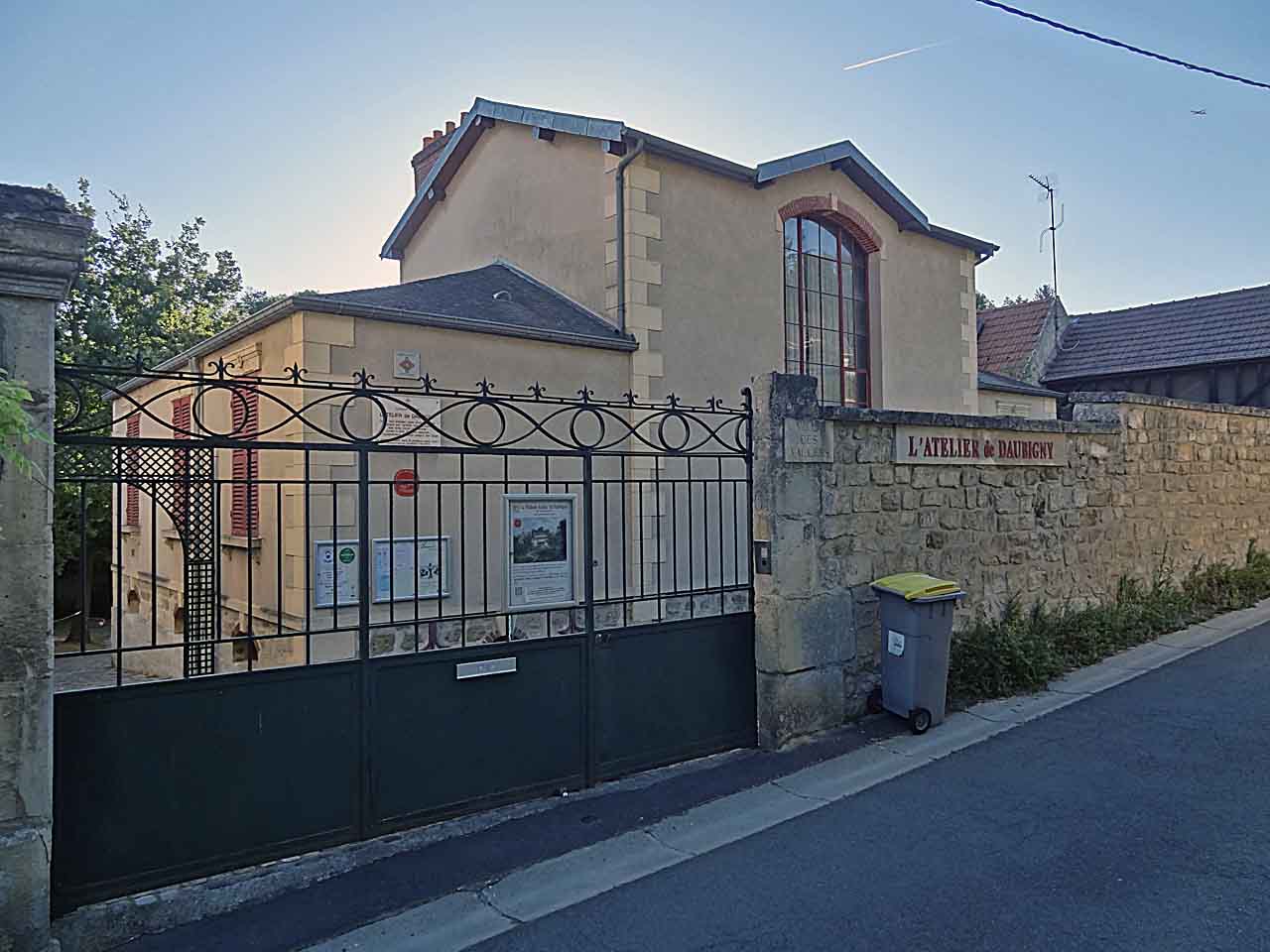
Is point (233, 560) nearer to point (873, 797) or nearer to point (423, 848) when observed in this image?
point (423, 848)

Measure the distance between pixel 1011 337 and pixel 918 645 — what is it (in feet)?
63.3

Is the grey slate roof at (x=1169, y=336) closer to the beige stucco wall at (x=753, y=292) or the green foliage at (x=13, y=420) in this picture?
the beige stucco wall at (x=753, y=292)

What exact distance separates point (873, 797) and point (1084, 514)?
5.12 meters

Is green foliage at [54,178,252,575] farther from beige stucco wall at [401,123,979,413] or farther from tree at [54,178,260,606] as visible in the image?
beige stucco wall at [401,123,979,413]

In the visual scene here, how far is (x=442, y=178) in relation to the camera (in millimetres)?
13047

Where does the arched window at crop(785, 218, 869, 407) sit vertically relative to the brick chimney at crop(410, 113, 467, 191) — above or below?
below

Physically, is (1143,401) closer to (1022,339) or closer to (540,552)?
(540,552)

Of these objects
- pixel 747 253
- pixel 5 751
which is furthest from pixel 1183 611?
pixel 5 751

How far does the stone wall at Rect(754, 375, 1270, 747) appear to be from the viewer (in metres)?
6.30

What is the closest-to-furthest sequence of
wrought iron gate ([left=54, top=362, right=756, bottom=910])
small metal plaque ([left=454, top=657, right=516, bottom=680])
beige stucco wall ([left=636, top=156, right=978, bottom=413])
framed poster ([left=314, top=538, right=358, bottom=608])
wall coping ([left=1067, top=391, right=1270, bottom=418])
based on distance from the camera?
wrought iron gate ([left=54, top=362, right=756, bottom=910])
small metal plaque ([left=454, top=657, right=516, bottom=680])
framed poster ([left=314, top=538, right=358, bottom=608])
wall coping ([left=1067, top=391, right=1270, bottom=418])
beige stucco wall ([left=636, top=156, right=978, bottom=413])

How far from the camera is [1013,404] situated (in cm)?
1630

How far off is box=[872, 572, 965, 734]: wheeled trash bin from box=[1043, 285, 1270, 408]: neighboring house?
1634 centimetres

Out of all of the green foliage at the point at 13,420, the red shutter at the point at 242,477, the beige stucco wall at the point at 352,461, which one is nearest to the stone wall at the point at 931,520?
the beige stucco wall at the point at 352,461

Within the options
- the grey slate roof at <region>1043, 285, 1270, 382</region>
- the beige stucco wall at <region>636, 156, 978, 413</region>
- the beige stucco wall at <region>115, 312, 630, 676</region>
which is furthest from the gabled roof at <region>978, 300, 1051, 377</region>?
the beige stucco wall at <region>115, 312, 630, 676</region>
